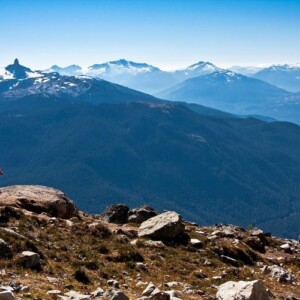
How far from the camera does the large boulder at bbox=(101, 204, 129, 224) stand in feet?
148

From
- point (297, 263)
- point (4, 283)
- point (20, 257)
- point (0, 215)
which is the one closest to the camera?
point (4, 283)

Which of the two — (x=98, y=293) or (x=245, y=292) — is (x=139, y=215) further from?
(x=245, y=292)

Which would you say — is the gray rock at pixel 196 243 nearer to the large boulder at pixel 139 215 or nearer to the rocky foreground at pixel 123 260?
the rocky foreground at pixel 123 260

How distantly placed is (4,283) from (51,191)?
869 inches

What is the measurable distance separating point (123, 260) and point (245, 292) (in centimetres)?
1083

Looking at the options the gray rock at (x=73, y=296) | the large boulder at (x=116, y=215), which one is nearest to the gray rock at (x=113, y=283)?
the gray rock at (x=73, y=296)

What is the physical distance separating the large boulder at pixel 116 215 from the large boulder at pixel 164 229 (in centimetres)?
907

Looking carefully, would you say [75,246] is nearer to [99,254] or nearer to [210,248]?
[99,254]

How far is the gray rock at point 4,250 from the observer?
2366 centimetres

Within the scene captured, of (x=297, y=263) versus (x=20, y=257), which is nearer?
(x=20, y=257)

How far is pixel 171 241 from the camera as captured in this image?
3444 cm

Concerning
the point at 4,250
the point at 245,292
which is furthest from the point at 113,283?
the point at 245,292

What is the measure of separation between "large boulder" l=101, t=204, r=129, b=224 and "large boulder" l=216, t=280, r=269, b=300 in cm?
2556

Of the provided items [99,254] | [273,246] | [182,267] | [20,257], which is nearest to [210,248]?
[182,267]
